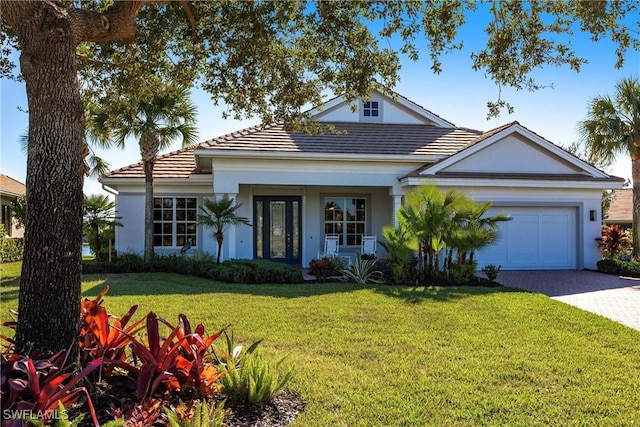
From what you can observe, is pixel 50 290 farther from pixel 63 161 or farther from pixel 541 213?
pixel 541 213

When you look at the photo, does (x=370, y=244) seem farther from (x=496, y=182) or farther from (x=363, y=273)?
(x=496, y=182)

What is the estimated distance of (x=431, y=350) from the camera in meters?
6.65

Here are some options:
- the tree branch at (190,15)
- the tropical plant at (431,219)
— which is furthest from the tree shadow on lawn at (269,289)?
the tree branch at (190,15)

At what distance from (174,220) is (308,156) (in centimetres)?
626

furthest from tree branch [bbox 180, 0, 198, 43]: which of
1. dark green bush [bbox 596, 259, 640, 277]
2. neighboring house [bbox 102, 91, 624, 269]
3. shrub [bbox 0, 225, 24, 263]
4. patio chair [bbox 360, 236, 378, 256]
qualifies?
shrub [bbox 0, 225, 24, 263]

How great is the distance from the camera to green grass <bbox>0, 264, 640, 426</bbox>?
182 inches

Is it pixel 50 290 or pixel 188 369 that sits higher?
pixel 50 290

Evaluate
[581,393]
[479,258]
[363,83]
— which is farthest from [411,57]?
[479,258]

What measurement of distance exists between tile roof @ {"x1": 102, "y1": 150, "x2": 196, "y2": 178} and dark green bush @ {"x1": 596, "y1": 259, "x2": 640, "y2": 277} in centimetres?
1526

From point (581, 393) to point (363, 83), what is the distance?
547 centimetres

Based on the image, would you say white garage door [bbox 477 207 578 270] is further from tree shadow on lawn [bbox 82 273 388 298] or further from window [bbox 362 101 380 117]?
tree shadow on lawn [bbox 82 273 388 298]

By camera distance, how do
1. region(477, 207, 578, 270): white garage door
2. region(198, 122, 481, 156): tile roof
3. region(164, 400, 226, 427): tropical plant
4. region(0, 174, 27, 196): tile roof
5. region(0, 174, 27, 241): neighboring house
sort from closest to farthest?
region(164, 400, 226, 427): tropical plant
region(198, 122, 481, 156): tile roof
region(477, 207, 578, 270): white garage door
region(0, 174, 27, 196): tile roof
region(0, 174, 27, 241): neighboring house

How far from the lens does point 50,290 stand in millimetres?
4164

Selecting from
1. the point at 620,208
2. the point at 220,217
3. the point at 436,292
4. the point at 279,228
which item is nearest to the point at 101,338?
the point at 436,292
